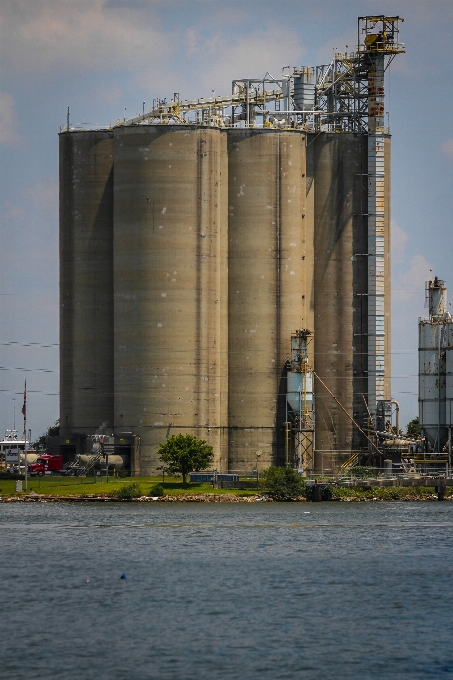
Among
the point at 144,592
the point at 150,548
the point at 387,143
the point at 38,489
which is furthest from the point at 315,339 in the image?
the point at 144,592

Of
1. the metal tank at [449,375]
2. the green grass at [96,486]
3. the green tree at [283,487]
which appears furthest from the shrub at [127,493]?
the metal tank at [449,375]

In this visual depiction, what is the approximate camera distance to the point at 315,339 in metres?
163

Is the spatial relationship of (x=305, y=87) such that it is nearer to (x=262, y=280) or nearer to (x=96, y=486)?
(x=262, y=280)

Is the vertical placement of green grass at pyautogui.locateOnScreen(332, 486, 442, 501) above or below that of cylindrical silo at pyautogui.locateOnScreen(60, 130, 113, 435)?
below

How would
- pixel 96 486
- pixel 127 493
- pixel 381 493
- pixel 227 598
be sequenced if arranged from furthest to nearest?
1. pixel 96 486
2. pixel 381 493
3. pixel 127 493
4. pixel 227 598

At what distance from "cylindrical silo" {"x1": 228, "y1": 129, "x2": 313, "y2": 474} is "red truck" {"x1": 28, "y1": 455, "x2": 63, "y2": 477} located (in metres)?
19.6

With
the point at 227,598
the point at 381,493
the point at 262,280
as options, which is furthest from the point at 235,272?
the point at 227,598

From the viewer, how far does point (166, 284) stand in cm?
15438

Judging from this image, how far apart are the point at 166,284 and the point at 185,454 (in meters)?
19.5

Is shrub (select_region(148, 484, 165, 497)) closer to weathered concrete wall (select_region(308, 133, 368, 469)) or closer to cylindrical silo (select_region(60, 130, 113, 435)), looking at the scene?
cylindrical silo (select_region(60, 130, 113, 435))

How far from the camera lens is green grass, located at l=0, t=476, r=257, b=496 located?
139 m

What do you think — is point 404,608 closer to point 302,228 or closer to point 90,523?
point 90,523

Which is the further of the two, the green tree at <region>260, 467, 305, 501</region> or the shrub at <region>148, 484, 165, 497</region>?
the shrub at <region>148, 484, 165, 497</region>

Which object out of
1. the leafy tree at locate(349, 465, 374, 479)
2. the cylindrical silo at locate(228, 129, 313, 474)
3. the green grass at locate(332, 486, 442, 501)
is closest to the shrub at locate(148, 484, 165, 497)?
the green grass at locate(332, 486, 442, 501)
